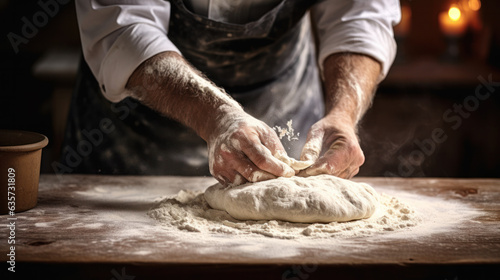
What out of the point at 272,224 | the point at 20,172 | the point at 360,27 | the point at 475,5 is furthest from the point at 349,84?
the point at 475,5

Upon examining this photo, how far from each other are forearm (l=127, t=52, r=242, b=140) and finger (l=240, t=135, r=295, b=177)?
15 cm

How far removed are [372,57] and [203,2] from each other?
640mm

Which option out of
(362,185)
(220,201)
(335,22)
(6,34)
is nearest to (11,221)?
(220,201)

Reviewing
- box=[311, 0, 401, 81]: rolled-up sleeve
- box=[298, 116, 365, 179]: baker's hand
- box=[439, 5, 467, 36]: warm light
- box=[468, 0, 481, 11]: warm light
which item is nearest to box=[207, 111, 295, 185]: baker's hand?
box=[298, 116, 365, 179]: baker's hand

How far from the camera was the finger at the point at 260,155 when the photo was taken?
1.38 metres

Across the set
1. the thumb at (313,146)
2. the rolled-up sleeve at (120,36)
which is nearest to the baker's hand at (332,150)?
the thumb at (313,146)

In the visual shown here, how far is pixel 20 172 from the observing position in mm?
1380

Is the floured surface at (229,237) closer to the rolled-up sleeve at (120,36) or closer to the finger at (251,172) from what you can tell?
the finger at (251,172)

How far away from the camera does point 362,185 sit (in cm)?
150

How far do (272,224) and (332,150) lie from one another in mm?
336

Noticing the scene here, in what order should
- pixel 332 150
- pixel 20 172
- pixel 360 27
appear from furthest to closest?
pixel 360 27
pixel 332 150
pixel 20 172

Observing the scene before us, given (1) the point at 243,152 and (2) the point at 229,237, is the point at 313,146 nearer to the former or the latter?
(1) the point at 243,152

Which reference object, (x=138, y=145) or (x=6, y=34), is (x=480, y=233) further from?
(x=6, y=34)

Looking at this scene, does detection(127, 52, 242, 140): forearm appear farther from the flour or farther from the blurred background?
the blurred background
